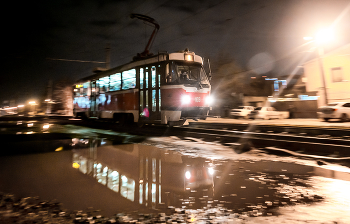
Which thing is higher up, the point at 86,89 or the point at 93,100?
the point at 86,89

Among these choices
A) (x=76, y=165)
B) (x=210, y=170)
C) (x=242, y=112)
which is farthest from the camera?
(x=242, y=112)

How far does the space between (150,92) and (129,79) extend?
209cm

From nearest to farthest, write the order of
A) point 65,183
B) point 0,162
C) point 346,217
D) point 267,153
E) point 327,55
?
point 346,217
point 65,183
point 0,162
point 267,153
point 327,55

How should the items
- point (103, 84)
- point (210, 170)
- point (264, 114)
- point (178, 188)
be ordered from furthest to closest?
point (264, 114)
point (103, 84)
point (210, 170)
point (178, 188)

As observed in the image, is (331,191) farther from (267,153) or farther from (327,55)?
(327,55)

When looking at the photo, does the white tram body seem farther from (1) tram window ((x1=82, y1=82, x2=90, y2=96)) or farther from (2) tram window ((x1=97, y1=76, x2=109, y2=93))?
(1) tram window ((x1=82, y1=82, x2=90, y2=96))

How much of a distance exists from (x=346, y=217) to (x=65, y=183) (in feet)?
14.6

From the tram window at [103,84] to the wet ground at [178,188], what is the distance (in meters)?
10.0

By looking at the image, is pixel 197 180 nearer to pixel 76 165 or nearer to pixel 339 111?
pixel 76 165

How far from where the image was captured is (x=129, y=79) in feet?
46.2

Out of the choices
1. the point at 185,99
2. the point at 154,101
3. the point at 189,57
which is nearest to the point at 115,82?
the point at 154,101

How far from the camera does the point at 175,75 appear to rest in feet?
39.3

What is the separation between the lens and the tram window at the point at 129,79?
45.2 feet

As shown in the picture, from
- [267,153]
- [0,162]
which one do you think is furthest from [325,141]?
[0,162]
